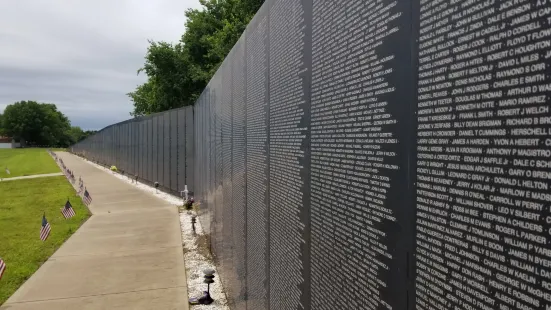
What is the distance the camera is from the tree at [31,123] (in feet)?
477

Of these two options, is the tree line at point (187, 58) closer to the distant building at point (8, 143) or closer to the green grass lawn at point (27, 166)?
the green grass lawn at point (27, 166)

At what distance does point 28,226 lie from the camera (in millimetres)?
13266

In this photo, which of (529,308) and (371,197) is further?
(371,197)

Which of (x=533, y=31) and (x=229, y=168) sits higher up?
(x=533, y=31)

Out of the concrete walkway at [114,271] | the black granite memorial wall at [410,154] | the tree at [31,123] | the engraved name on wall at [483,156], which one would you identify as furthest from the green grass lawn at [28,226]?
the tree at [31,123]

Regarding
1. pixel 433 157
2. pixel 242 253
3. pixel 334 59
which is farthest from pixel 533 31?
pixel 242 253

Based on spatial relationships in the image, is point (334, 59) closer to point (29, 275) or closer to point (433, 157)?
point (433, 157)

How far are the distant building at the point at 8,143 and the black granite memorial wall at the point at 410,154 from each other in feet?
548

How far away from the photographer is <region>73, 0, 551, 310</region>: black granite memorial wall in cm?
108

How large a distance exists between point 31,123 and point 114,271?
15593cm

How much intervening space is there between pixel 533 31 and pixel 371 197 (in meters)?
0.99

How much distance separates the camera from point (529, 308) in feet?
3.50

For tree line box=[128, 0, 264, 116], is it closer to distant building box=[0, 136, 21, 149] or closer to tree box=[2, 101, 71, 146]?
tree box=[2, 101, 71, 146]

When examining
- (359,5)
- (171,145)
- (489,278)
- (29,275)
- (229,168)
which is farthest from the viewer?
(171,145)
